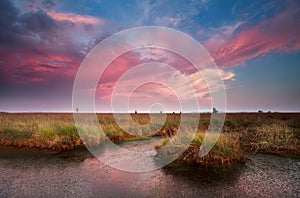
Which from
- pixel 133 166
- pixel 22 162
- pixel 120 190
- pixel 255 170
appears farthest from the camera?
pixel 22 162

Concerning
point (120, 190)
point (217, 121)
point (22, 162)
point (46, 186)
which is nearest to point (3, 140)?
point (22, 162)

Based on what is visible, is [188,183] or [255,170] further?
[255,170]

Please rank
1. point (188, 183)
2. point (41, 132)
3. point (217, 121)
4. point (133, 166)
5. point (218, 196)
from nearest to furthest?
point (218, 196) < point (188, 183) < point (133, 166) < point (41, 132) < point (217, 121)

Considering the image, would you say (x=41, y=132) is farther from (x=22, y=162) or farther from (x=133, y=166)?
(x=133, y=166)

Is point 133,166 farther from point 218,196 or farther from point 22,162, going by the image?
point 22,162

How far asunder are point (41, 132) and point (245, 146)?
10419mm

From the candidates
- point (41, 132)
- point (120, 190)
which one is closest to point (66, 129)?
point (41, 132)

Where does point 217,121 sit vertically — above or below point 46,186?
above

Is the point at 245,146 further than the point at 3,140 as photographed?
No

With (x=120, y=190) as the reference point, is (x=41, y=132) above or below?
above

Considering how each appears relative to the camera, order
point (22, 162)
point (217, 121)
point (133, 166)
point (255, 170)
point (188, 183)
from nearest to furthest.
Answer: point (188, 183), point (255, 170), point (133, 166), point (22, 162), point (217, 121)

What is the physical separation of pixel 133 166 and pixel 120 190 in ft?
6.99

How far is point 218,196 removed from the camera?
4730 millimetres

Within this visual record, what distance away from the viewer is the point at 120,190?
17.0 feet
